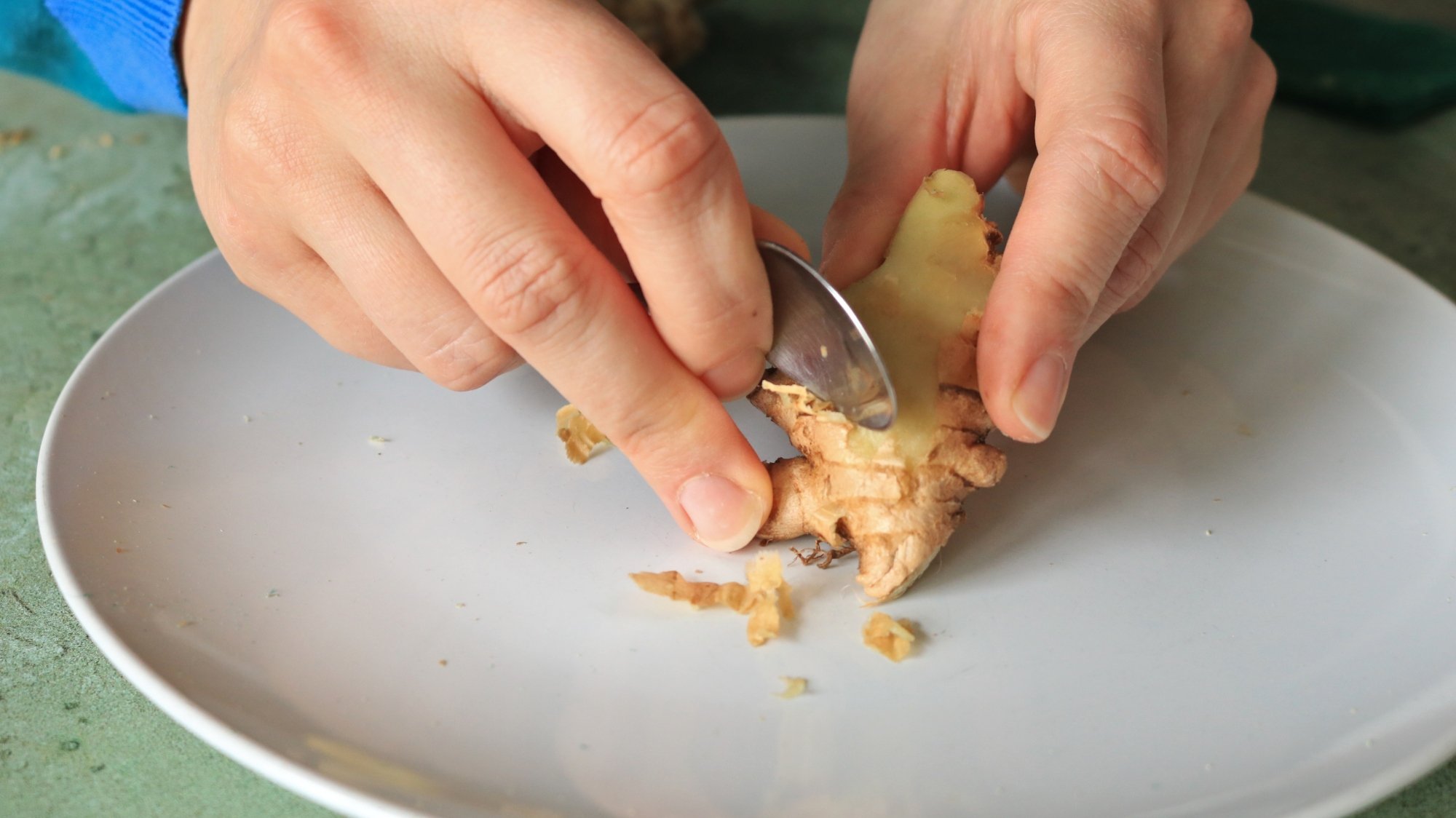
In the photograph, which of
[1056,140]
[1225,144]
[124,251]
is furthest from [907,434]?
[124,251]

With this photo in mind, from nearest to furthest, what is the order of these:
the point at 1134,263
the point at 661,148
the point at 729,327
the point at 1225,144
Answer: the point at 661,148 < the point at 729,327 < the point at 1134,263 < the point at 1225,144

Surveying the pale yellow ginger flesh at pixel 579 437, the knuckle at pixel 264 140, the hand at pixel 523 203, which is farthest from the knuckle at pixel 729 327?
the knuckle at pixel 264 140

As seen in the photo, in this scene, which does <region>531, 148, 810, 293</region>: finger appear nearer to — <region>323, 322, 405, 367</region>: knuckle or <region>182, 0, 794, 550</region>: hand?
<region>182, 0, 794, 550</region>: hand

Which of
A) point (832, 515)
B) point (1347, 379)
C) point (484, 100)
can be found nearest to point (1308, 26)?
point (1347, 379)

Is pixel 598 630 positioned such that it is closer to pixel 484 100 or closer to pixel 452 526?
pixel 452 526

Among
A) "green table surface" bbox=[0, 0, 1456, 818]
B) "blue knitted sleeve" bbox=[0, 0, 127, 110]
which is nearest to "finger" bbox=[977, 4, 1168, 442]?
"green table surface" bbox=[0, 0, 1456, 818]

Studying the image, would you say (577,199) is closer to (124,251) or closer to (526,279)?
(526,279)
